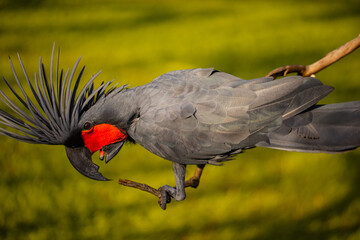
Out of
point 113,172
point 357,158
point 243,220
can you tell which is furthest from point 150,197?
point 357,158

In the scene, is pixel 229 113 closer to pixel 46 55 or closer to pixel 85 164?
pixel 85 164

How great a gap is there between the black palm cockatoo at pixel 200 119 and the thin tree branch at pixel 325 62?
15 cm

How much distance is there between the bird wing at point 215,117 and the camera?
0.66m

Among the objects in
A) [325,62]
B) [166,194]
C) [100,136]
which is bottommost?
[166,194]

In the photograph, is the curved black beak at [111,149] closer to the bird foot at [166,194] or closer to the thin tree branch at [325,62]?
the bird foot at [166,194]

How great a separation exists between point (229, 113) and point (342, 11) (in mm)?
1039

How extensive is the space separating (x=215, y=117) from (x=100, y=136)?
0.22 m

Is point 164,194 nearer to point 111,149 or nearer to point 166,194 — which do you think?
point 166,194

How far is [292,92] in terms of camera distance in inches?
26.1

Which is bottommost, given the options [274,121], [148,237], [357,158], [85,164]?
[148,237]

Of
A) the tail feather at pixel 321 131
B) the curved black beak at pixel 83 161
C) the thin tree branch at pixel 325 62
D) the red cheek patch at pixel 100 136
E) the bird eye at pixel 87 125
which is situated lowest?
the curved black beak at pixel 83 161

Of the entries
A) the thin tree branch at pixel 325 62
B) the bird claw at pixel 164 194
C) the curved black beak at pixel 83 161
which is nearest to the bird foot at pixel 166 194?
the bird claw at pixel 164 194

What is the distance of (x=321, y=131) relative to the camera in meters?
0.66

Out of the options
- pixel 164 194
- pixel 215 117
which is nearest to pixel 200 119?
pixel 215 117
